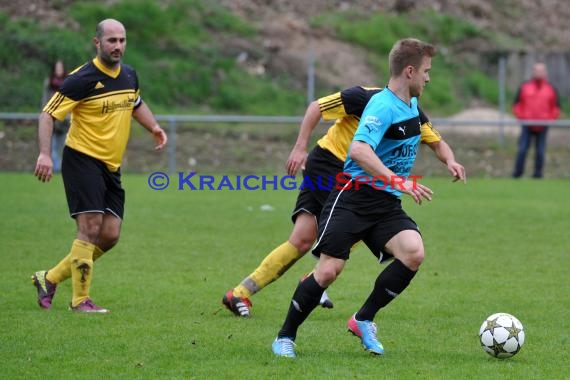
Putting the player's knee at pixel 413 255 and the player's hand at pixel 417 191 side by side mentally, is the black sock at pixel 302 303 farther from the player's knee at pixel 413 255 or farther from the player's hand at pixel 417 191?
the player's hand at pixel 417 191

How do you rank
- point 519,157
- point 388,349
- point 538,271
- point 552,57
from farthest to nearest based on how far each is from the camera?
point 552,57, point 519,157, point 538,271, point 388,349

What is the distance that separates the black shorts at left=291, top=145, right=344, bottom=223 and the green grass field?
0.79 metres

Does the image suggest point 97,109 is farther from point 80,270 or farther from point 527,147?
→ point 527,147

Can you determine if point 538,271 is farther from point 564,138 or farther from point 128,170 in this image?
point 564,138

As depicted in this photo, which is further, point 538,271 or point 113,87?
point 538,271

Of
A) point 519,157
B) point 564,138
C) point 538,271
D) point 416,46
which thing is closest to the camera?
point 416,46

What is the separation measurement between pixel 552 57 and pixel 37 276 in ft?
64.0

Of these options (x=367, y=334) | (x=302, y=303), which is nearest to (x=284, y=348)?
(x=302, y=303)

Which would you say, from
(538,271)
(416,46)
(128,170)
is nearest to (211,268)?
(538,271)

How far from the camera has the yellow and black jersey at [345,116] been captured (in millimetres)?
6824

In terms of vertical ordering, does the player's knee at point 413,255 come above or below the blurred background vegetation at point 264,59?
above

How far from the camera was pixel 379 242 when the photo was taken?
20.4 ft

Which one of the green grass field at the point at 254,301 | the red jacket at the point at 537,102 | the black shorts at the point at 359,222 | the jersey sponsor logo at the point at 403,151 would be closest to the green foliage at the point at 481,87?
the red jacket at the point at 537,102

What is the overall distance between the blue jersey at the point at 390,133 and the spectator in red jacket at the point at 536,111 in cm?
1370
